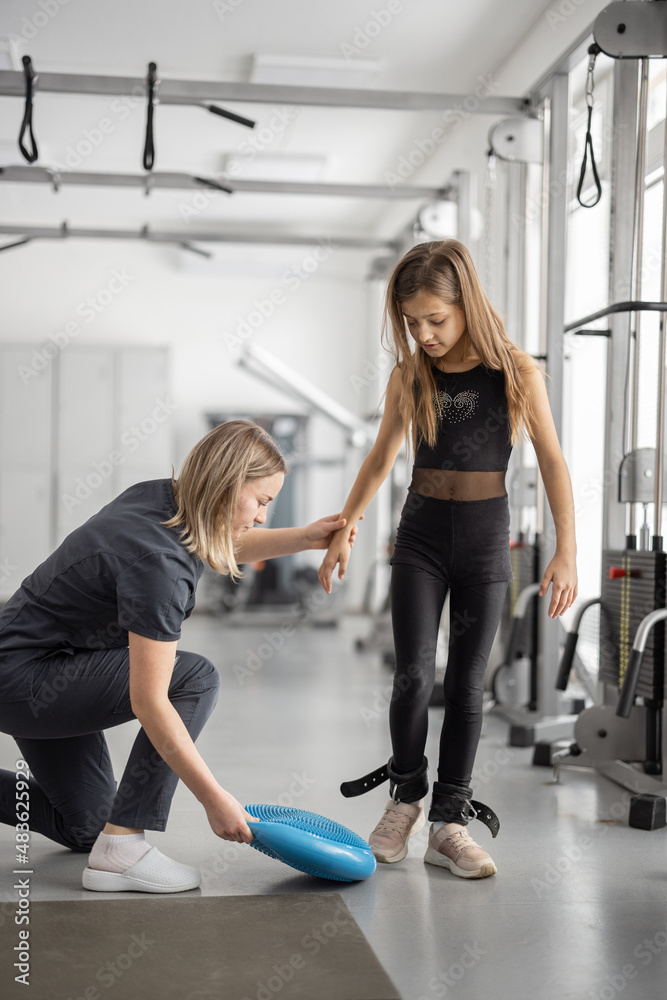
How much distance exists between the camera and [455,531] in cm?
202

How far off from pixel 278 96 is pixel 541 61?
1.58 m

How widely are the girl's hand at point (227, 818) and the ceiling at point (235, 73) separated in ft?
12.3

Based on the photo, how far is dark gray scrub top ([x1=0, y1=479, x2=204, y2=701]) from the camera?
5.40 feet

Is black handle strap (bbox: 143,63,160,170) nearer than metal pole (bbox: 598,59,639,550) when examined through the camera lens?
No

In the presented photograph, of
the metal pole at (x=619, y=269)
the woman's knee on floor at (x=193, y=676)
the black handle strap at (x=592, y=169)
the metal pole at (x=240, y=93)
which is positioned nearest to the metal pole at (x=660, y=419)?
the metal pole at (x=619, y=269)

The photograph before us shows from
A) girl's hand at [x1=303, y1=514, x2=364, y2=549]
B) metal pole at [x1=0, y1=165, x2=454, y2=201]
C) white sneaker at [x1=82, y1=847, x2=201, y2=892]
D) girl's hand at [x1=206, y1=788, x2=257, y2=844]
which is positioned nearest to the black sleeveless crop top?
girl's hand at [x1=303, y1=514, x2=364, y2=549]

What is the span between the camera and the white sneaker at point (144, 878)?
1.79 m

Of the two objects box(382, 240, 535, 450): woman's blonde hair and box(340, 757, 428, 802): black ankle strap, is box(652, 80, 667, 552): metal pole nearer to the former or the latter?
box(382, 240, 535, 450): woman's blonde hair

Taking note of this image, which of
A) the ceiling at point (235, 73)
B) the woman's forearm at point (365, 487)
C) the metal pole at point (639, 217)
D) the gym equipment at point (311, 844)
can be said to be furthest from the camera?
the ceiling at point (235, 73)

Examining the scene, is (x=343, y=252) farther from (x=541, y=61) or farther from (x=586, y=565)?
(x=586, y=565)

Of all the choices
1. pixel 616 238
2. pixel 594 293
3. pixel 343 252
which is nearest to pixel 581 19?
pixel 594 293

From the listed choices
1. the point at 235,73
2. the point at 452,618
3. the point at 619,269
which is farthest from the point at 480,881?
the point at 235,73

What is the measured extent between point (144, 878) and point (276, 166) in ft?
17.1

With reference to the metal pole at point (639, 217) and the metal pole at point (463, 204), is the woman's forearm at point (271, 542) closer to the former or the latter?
the metal pole at point (639, 217)
